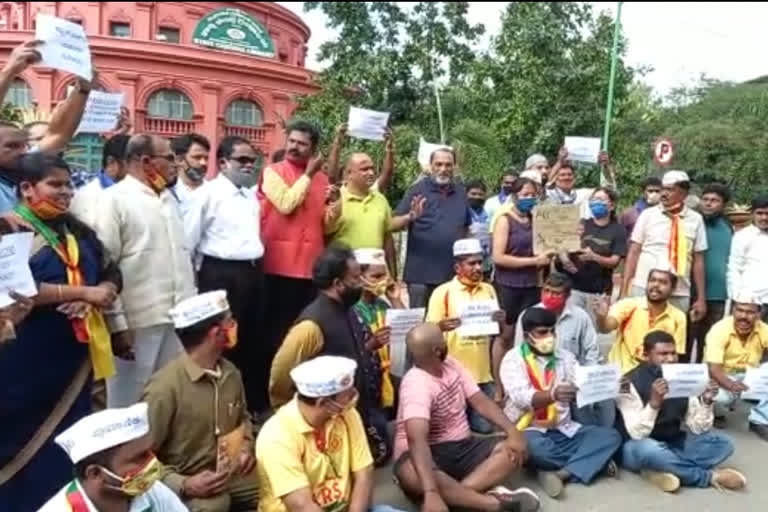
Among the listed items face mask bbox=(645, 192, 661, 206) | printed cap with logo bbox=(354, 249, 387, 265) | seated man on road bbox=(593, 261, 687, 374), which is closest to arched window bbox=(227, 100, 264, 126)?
face mask bbox=(645, 192, 661, 206)

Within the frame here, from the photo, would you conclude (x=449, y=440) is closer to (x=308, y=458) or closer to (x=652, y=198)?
(x=308, y=458)

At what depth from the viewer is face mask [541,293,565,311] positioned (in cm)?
589

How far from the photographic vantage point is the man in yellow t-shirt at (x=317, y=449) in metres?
3.79

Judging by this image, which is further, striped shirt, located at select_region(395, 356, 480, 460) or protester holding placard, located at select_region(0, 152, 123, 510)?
striped shirt, located at select_region(395, 356, 480, 460)

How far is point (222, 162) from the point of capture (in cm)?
531

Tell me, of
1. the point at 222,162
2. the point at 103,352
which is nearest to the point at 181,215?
the point at 222,162

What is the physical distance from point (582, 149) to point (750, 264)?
1.98 m

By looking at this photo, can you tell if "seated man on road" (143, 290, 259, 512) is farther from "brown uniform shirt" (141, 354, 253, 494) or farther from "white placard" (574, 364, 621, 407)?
"white placard" (574, 364, 621, 407)

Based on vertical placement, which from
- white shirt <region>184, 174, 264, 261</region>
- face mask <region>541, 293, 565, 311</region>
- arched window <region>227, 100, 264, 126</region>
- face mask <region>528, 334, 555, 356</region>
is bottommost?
face mask <region>528, 334, 555, 356</region>

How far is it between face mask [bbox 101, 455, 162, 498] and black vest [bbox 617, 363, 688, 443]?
3496 mm

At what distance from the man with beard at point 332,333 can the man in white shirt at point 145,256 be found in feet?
2.00

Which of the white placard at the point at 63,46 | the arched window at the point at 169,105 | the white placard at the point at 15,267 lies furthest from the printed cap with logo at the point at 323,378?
the arched window at the point at 169,105

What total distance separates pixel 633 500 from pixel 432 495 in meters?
1.51

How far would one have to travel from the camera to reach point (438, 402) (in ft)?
16.0
